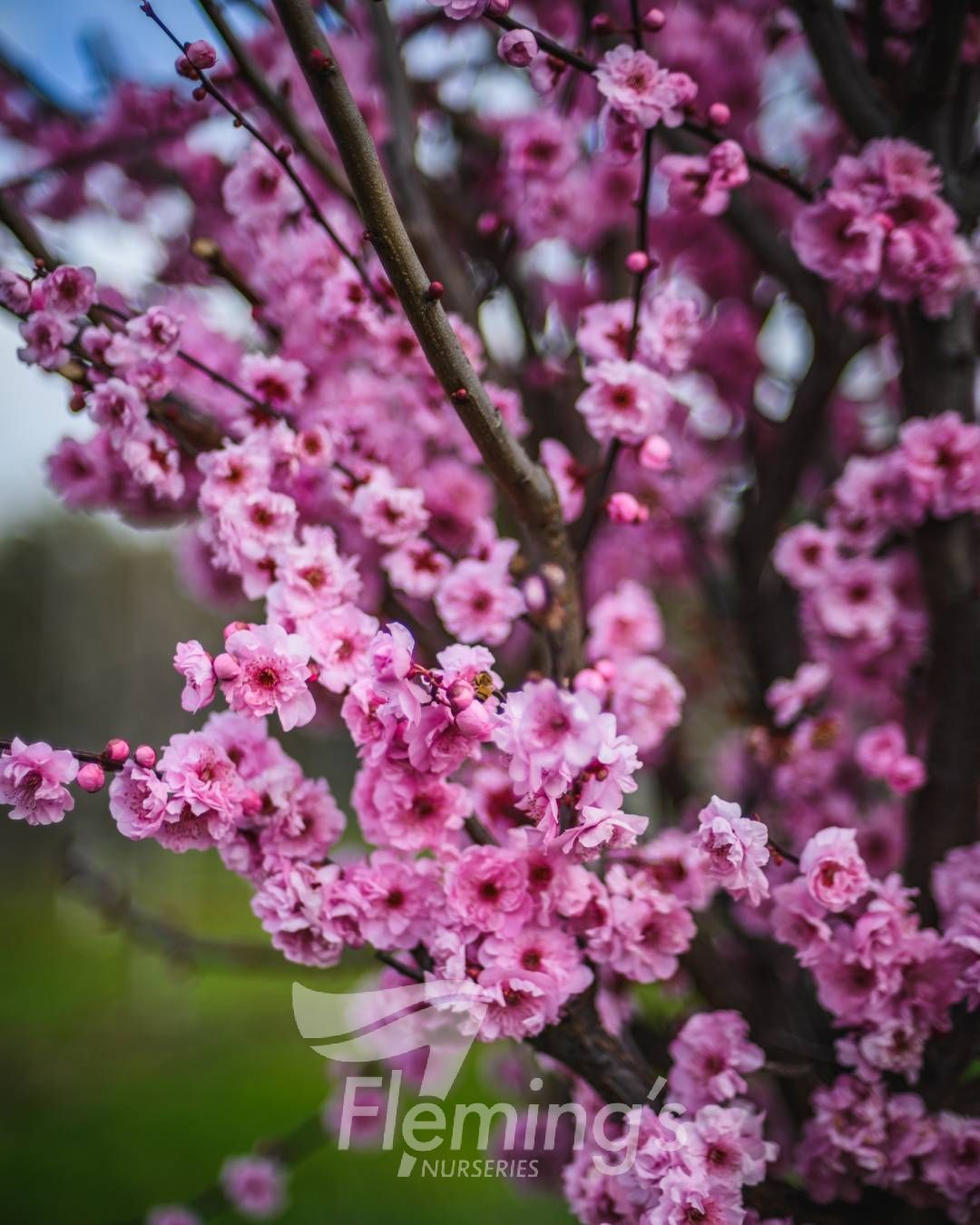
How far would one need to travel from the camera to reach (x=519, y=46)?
1.40 metres

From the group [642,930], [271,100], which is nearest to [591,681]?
[642,930]

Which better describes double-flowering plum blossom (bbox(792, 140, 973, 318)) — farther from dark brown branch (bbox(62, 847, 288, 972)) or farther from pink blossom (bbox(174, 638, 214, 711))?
dark brown branch (bbox(62, 847, 288, 972))

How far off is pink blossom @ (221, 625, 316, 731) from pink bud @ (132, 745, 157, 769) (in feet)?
0.41

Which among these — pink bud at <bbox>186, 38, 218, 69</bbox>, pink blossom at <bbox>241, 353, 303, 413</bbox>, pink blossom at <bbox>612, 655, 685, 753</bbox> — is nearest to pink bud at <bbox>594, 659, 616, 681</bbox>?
pink blossom at <bbox>612, 655, 685, 753</bbox>

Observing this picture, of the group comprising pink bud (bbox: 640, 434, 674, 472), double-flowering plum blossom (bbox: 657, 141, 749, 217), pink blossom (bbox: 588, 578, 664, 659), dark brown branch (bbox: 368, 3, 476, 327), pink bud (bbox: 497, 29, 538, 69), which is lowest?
Result: pink blossom (bbox: 588, 578, 664, 659)

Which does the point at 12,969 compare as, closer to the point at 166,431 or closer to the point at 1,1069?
the point at 1,1069

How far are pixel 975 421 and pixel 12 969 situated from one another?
10485 mm

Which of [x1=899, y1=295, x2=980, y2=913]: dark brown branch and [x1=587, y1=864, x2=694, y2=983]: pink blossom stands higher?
[x1=899, y1=295, x2=980, y2=913]: dark brown branch

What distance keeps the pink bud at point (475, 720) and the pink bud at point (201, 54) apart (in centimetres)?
113

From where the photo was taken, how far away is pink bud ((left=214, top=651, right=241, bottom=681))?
4.09ft

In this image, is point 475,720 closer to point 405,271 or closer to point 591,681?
point 591,681

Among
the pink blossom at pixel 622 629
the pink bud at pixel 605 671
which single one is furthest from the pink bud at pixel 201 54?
the pink blossom at pixel 622 629

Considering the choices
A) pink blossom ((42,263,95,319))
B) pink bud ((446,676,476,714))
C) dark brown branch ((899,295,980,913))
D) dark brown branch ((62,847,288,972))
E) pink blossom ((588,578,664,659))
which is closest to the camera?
pink bud ((446,676,476,714))

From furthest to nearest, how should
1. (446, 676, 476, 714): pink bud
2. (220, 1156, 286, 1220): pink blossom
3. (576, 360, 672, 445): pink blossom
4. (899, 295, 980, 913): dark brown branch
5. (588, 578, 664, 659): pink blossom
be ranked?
(220, 1156, 286, 1220): pink blossom → (588, 578, 664, 659): pink blossom → (899, 295, 980, 913): dark brown branch → (576, 360, 672, 445): pink blossom → (446, 676, 476, 714): pink bud
